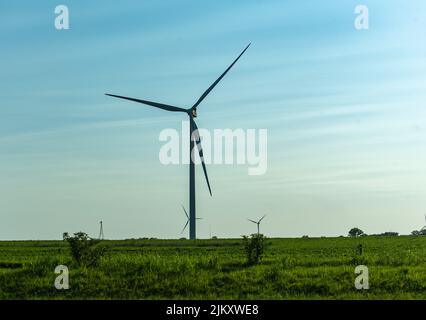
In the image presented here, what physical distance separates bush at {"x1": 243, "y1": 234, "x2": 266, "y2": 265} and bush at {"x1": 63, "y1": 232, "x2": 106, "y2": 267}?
7703mm

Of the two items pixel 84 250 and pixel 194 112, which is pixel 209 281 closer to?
pixel 84 250

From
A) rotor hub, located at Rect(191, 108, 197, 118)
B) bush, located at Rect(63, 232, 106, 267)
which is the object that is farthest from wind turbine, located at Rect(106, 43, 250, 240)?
bush, located at Rect(63, 232, 106, 267)

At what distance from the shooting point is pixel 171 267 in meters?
36.4

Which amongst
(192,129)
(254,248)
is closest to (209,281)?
(254,248)

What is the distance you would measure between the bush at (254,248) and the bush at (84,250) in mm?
7703

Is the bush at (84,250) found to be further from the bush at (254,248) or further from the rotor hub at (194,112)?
the rotor hub at (194,112)

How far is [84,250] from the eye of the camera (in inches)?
1544

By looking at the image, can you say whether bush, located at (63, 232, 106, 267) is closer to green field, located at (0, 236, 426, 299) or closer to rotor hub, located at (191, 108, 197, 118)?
green field, located at (0, 236, 426, 299)

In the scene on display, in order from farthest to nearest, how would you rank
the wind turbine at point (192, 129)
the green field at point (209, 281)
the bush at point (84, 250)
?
the wind turbine at point (192, 129), the bush at point (84, 250), the green field at point (209, 281)

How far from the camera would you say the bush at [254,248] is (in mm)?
39312

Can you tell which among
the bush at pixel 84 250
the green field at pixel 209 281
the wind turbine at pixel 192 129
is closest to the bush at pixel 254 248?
the green field at pixel 209 281

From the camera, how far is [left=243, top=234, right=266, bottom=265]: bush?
39312 mm

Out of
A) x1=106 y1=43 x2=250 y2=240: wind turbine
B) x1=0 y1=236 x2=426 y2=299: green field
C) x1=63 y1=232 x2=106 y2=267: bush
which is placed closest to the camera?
x1=0 y1=236 x2=426 y2=299: green field
